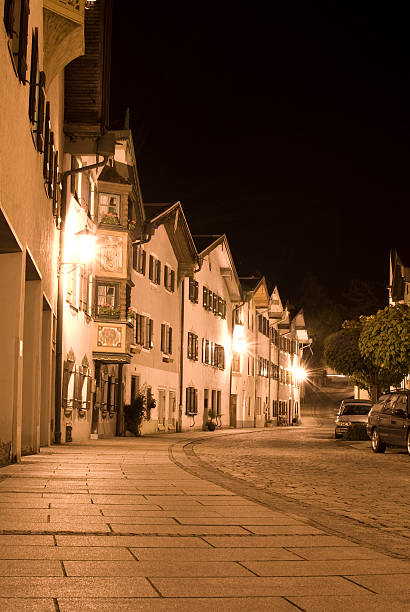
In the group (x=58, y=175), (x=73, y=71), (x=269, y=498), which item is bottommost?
(x=269, y=498)

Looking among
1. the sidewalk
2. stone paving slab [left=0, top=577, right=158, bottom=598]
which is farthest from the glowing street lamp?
stone paving slab [left=0, top=577, right=158, bottom=598]

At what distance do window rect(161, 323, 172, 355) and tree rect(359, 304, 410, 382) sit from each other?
14.6 meters

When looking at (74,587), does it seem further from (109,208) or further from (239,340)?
(239,340)

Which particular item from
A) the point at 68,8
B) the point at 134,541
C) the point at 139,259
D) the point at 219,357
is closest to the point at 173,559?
the point at 134,541

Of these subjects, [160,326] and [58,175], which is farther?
[160,326]

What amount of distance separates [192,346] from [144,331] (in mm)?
10289

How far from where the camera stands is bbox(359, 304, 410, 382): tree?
32156mm

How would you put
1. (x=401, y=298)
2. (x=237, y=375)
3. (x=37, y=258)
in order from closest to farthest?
(x=37, y=258)
(x=237, y=375)
(x=401, y=298)

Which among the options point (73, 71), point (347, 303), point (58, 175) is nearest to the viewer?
point (58, 175)

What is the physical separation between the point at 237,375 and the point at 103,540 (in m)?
57.4

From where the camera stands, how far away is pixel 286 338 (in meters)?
89.6

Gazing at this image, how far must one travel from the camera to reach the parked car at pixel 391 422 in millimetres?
24875

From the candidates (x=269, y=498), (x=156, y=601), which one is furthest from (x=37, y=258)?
(x=156, y=601)

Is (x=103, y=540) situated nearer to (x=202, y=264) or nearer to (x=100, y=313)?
(x=100, y=313)
